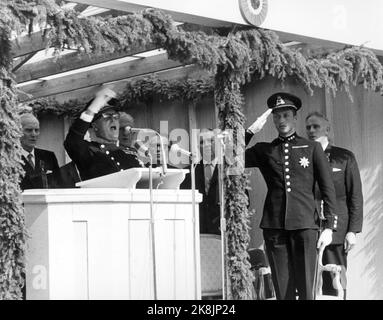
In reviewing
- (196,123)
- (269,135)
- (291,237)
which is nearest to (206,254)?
(291,237)

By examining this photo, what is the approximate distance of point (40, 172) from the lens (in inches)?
288

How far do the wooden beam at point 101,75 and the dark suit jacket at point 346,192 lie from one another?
1756mm

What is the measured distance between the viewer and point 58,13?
521 cm

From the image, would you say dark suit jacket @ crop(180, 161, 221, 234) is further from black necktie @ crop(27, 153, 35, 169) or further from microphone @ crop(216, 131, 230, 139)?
microphone @ crop(216, 131, 230, 139)

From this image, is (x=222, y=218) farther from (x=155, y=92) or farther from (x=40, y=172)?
(x=155, y=92)

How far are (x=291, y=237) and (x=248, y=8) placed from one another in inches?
69.0

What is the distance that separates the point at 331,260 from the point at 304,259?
960 millimetres

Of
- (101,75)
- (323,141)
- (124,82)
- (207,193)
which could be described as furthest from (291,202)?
(124,82)

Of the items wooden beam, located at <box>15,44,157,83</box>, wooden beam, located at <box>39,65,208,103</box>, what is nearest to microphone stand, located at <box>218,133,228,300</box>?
wooden beam, located at <box>15,44,157,83</box>

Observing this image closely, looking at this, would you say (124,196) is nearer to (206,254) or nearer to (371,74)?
(206,254)

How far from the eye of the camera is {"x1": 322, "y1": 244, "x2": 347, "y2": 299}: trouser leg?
730 centimetres

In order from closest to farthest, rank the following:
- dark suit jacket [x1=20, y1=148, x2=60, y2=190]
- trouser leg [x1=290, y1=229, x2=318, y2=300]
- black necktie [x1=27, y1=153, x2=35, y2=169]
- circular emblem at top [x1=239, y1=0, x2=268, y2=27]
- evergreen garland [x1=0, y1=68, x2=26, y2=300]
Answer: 1. evergreen garland [x1=0, y1=68, x2=26, y2=300]
2. trouser leg [x1=290, y1=229, x2=318, y2=300]
3. circular emblem at top [x1=239, y1=0, x2=268, y2=27]
4. dark suit jacket [x1=20, y1=148, x2=60, y2=190]
5. black necktie [x1=27, y1=153, x2=35, y2=169]

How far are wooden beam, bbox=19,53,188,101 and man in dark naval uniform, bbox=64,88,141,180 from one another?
996 mm

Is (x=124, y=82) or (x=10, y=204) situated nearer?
(x=10, y=204)
